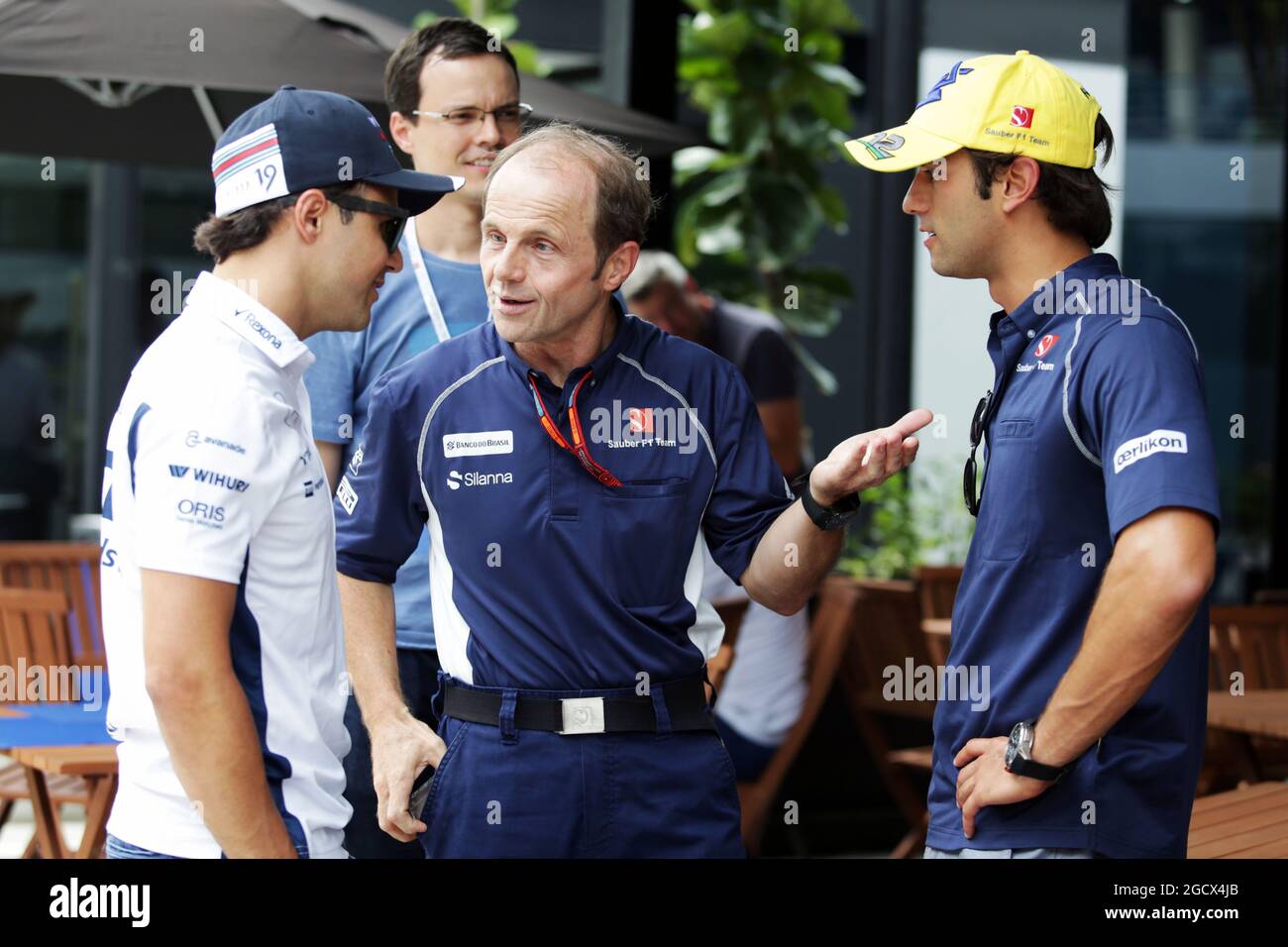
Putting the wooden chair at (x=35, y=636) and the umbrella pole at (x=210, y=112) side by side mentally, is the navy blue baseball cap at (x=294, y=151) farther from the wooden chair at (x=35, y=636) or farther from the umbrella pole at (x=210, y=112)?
the wooden chair at (x=35, y=636)

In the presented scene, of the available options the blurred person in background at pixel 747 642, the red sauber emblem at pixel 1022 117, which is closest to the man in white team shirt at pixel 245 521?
the red sauber emblem at pixel 1022 117

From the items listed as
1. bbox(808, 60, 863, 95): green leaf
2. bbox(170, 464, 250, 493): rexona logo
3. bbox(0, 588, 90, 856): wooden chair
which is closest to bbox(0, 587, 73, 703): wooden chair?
bbox(0, 588, 90, 856): wooden chair

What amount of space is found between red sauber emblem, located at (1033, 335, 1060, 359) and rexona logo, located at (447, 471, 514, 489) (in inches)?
28.3

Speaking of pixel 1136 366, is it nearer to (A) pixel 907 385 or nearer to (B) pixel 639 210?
(B) pixel 639 210

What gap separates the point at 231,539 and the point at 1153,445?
3.51 feet

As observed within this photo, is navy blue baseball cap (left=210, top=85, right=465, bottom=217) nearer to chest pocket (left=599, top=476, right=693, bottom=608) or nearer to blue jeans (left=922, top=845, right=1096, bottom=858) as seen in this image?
chest pocket (left=599, top=476, right=693, bottom=608)

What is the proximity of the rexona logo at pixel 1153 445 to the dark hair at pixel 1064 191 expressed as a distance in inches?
16.7

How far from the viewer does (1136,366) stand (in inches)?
77.5

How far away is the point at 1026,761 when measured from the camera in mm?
2016

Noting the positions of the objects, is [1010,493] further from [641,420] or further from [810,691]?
[810,691]

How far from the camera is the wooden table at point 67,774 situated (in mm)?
3172

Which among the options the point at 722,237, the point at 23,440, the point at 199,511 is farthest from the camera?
the point at 23,440

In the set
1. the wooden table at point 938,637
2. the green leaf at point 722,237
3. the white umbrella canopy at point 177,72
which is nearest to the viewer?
the white umbrella canopy at point 177,72

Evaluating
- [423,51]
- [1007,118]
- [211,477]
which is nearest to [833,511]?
[1007,118]
